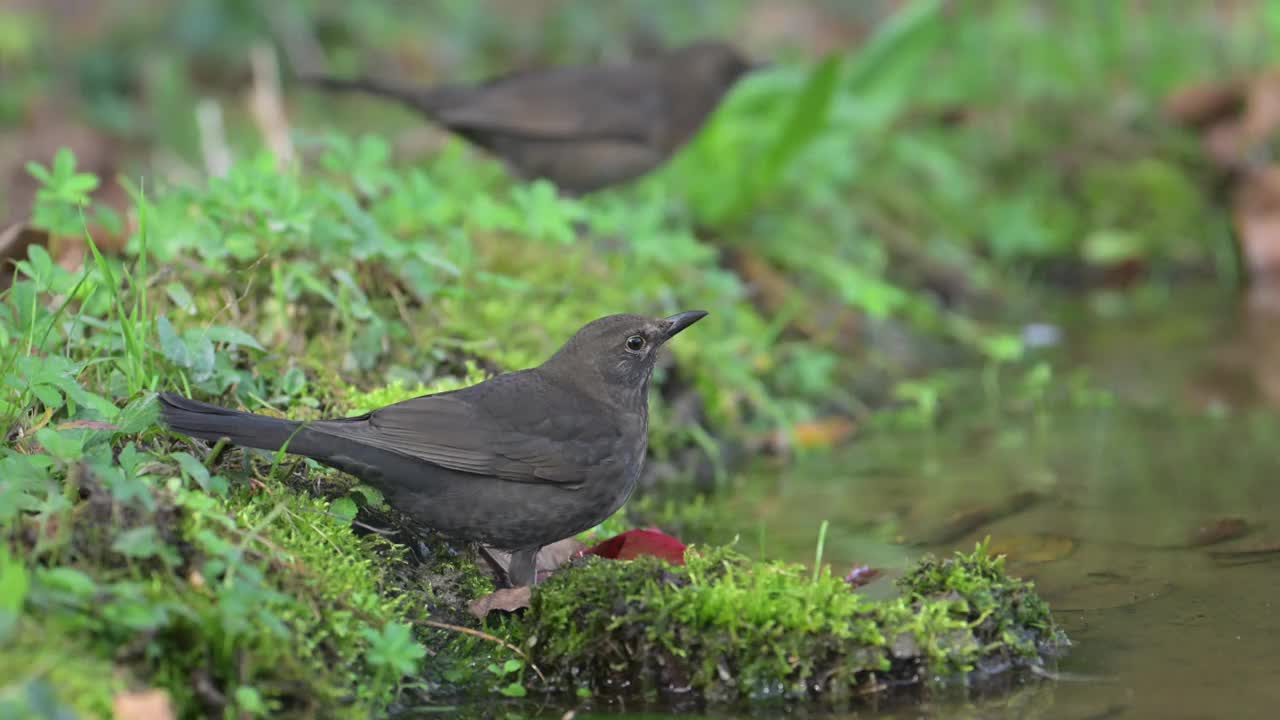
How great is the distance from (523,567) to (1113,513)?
1.95 meters

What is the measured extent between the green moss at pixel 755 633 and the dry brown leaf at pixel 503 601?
9cm

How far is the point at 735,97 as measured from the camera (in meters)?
8.60

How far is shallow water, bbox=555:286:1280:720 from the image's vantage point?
123 inches

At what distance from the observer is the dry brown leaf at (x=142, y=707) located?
2496 mm

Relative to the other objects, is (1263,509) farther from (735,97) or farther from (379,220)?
(735,97)

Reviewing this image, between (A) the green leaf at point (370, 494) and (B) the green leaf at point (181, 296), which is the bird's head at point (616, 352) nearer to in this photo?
(A) the green leaf at point (370, 494)

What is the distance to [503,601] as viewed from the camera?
11.2 ft

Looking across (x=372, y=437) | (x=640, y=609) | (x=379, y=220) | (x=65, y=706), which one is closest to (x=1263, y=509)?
(x=640, y=609)

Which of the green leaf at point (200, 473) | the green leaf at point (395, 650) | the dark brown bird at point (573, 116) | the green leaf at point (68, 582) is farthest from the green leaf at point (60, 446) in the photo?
the dark brown bird at point (573, 116)

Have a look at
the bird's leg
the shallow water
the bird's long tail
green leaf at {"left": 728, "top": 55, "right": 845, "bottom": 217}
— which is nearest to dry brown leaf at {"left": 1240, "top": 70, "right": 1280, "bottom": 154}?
the shallow water

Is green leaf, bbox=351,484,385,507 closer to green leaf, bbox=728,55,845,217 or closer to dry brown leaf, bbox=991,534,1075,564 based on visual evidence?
dry brown leaf, bbox=991,534,1075,564

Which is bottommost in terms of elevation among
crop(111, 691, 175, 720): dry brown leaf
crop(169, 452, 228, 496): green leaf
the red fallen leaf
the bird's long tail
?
the red fallen leaf

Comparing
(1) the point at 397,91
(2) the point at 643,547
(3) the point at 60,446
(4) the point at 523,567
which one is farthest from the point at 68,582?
(1) the point at 397,91

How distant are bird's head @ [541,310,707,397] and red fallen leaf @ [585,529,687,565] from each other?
422 millimetres
